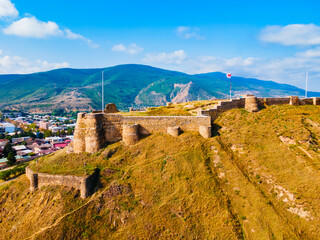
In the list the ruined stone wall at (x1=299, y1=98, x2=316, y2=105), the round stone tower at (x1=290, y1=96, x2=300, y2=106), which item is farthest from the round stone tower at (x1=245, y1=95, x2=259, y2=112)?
the ruined stone wall at (x1=299, y1=98, x2=316, y2=105)

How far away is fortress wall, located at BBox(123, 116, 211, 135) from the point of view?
98.1ft

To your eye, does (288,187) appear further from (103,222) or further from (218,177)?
(103,222)

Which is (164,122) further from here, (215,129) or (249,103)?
(249,103)

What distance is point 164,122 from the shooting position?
99.8 ft

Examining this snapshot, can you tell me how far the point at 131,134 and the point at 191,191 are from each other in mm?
11655

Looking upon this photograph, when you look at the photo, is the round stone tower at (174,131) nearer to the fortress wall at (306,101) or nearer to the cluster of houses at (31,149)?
the fortress wall at (306,101)

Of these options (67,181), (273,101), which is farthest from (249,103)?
(67,181)

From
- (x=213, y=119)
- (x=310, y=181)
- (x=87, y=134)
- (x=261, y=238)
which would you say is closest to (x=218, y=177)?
(x=261, y=238)

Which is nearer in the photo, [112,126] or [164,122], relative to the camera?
[164,122]

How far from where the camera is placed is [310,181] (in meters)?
20.8

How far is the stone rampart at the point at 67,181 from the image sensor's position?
2470 cm

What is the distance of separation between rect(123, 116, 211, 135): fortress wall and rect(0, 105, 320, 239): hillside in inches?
57.0

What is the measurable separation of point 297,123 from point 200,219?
1971 centimetres

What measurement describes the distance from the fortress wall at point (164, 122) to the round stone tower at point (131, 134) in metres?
1.24
